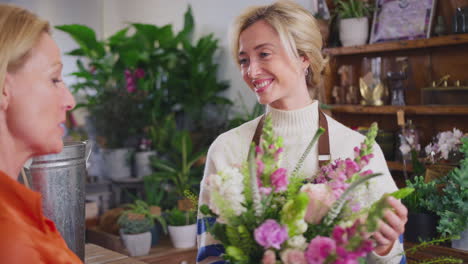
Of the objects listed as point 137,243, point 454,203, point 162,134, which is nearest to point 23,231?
point 454,203

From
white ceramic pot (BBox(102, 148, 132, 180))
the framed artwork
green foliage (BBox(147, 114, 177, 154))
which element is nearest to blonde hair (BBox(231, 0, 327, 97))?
the framed artwork

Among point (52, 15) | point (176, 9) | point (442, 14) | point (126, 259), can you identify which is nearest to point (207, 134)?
point (176, 9)

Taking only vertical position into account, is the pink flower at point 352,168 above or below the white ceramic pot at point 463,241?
above

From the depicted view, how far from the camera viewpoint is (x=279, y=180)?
0.99 metres

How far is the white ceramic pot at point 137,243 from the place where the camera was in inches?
153

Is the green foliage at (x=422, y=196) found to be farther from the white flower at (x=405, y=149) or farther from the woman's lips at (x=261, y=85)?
the woman's lips at (x=261, y=85)

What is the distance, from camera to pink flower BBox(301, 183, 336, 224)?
101cm

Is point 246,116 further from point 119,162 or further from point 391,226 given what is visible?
point 391,226

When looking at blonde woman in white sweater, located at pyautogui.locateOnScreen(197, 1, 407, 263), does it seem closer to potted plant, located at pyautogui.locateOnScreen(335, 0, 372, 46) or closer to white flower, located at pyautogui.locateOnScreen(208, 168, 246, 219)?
white flower, located at pyautogui.locateOnScreen(208, 168, 246, 219)

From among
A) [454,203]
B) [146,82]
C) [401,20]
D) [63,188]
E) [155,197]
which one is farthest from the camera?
[146,82]

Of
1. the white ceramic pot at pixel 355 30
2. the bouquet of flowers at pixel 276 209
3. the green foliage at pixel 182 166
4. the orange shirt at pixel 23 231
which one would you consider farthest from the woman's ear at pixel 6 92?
the green foliage at pixel 182 166

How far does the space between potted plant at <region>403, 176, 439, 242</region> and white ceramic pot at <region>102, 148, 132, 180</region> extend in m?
3.08

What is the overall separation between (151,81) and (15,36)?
4.48m

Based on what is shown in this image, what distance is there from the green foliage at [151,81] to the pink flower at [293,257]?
4.16 metres
